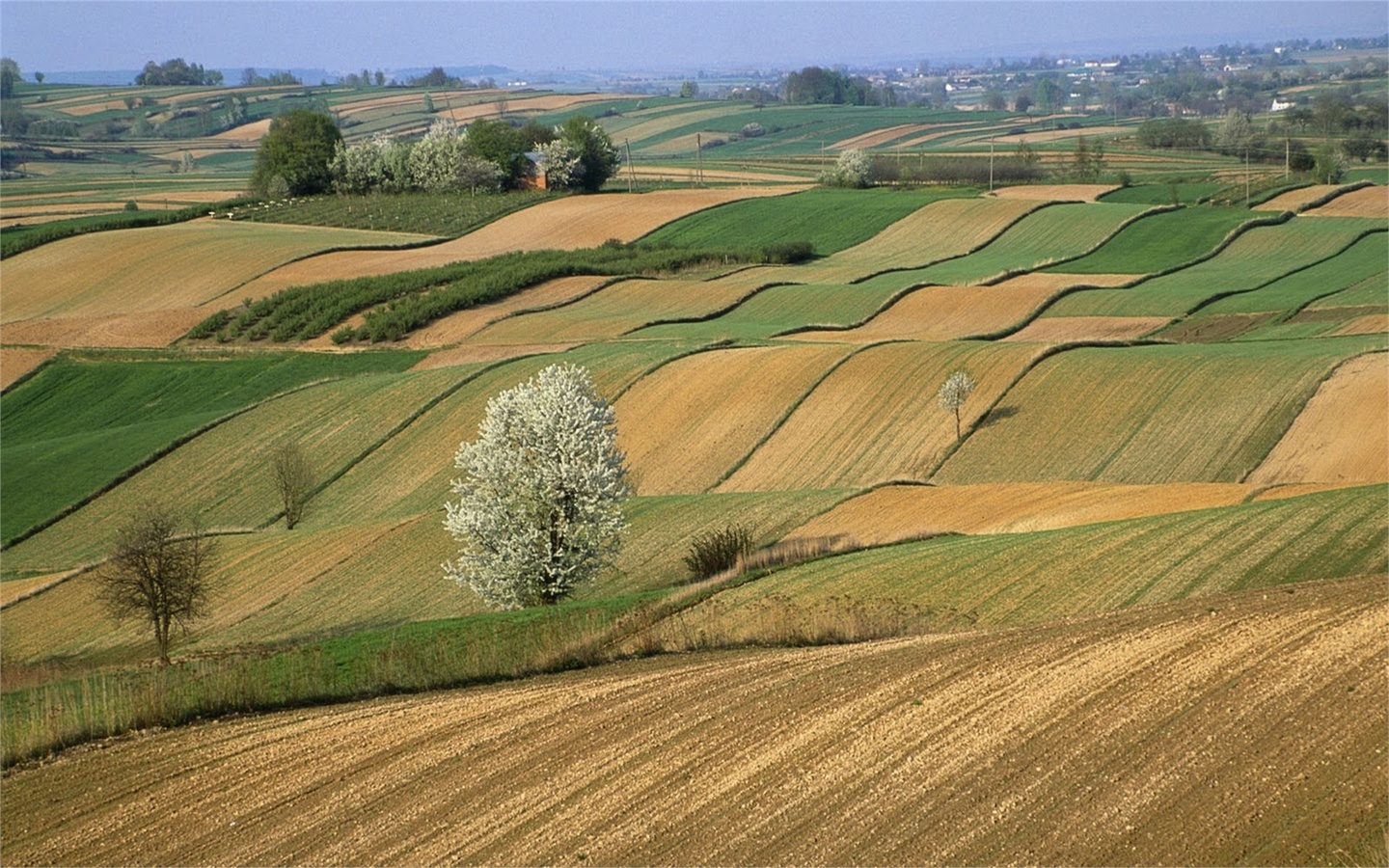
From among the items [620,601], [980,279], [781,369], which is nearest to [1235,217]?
[980,279]

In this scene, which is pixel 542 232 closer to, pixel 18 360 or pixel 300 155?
pixel 300 155

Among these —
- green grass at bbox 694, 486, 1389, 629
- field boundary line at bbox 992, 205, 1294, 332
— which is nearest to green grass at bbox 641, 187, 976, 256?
field boundary line at bbox 992, 205, 1294, 332

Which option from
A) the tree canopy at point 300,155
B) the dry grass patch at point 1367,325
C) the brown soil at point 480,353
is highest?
the tree canopy at point 300,155

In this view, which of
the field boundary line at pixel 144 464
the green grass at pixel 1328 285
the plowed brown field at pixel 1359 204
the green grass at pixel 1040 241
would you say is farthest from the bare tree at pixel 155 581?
the plowed brown field at pixel 1359 204

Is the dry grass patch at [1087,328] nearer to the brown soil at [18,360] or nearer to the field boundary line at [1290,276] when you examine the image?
the field boundary line at [1290,276]

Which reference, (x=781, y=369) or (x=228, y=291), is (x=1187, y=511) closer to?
(x=781, y=369)

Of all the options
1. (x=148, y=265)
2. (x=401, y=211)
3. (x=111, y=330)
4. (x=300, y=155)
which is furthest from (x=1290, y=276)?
(x=300, y=155)
